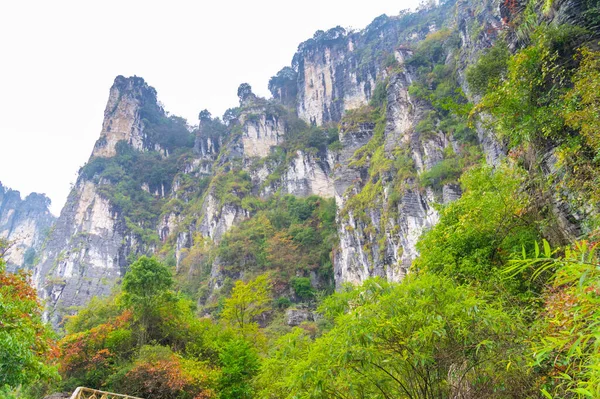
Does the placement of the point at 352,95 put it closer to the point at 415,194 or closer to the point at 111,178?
the point at 415,194

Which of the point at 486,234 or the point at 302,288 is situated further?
the point at 302,288

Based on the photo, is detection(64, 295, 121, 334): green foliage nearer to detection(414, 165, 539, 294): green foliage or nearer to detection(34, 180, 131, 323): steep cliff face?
detection(414, 165, 539, 294): green foliage

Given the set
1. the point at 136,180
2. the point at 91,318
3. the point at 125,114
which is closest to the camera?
the point at 91,318

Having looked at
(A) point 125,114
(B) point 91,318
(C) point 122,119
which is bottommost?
(B) point 91,318

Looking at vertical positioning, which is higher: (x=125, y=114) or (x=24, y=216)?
(x=125, y=114)

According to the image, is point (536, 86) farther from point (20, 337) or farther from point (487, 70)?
point (20, 337)

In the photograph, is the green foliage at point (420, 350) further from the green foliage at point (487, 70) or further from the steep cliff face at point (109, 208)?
the steep cliff face at point (109, 208)

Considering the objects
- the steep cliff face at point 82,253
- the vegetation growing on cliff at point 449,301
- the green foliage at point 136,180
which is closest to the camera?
the vegetation growing on cliff at point 449,301

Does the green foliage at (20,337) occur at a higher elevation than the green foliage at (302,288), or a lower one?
lower

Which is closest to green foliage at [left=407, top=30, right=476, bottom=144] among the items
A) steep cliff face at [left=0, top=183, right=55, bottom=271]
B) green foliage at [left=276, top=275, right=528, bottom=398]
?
green foliage at [left=276, top=275, right=528, bottom=398]

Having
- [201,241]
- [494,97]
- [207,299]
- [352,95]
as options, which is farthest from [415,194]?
[352,95]

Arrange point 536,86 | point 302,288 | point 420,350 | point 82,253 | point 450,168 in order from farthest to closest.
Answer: point 82,253, point 302,288, point 450,168, point 536,86, point 420,350

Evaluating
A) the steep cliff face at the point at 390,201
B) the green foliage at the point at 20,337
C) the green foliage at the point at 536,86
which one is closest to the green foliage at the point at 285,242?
the steep cliff face at the point at 390,201

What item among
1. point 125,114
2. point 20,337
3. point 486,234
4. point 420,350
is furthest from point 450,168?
point 125,114
